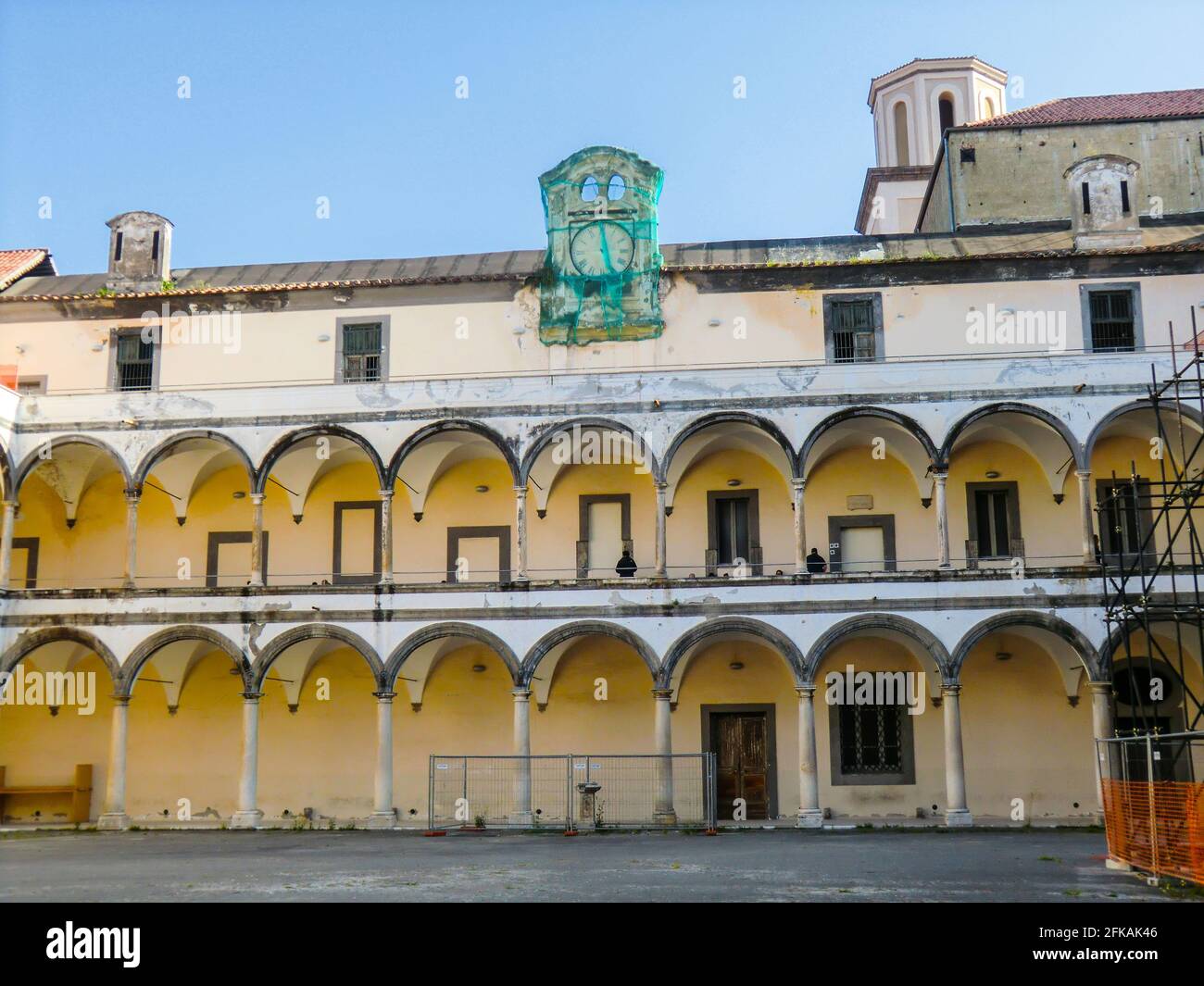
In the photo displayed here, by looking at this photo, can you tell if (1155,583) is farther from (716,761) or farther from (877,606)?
(716,761)

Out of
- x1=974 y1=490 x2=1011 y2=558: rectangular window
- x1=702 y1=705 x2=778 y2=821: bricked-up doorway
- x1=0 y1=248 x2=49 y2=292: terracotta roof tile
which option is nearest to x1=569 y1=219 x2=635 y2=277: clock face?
x1=974 y1=490 x2=1011 y2=558: rectangular window

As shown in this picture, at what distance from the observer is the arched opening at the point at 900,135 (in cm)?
4478

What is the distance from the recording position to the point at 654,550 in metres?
29.8

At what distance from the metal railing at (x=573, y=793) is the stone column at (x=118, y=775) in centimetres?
626

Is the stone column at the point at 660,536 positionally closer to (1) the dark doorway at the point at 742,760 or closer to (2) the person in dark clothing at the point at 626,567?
(2) the person in dark clothing at the point at 626,567

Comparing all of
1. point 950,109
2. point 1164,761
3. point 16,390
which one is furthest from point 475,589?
point 950,109

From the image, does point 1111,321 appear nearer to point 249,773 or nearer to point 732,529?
point 732,529

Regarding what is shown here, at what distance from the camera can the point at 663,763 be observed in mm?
26688

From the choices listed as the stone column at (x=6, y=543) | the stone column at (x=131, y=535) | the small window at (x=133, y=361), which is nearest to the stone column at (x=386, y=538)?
the stone column at (x=131, y=535)

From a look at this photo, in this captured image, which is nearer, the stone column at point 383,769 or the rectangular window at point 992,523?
the stone column at point 383,769

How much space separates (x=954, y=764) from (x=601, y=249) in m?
12.8

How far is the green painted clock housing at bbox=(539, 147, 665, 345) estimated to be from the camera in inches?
1160

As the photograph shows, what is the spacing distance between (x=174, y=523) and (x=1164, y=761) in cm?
2146

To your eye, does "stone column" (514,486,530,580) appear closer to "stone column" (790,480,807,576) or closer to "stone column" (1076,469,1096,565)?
"stone column" (790,480,807,576)
